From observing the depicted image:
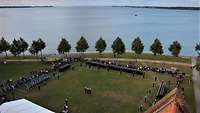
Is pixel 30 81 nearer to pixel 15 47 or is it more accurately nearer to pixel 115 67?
pixel 115 67

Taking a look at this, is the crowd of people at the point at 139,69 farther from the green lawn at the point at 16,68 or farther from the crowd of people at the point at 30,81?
the green lawn at the point at 16,68

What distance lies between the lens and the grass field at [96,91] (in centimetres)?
4484

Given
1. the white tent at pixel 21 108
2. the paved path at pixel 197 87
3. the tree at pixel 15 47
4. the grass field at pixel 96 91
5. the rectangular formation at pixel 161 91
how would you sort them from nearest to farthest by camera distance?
the white tent at pixel 21 108 → the grass field at pixel 96 91 → the paved path at pixel 197 87 → the rectangular formation at pixel 161 91 → the tree at pixel 15 47

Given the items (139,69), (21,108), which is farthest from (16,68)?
(21,108)

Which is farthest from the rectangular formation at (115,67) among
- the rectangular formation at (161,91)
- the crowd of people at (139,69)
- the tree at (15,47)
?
the tree at (15,47)

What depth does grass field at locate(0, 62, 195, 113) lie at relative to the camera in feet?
147

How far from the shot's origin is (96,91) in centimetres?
5069

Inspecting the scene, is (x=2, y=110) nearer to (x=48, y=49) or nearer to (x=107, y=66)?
(x=107, y=66)

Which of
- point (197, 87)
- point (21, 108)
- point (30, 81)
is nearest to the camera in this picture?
point (21, 108)

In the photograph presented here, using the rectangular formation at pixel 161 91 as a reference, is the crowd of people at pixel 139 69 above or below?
above

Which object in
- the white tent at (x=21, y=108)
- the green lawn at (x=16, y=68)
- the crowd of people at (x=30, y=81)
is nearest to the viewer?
the white tent at (x=21, y=108)

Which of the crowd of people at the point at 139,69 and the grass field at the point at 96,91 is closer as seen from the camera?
the grass field at the point at 96,91

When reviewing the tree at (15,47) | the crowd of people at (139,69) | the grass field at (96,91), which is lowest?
the grass field at (96,91)

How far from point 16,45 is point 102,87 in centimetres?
3133
